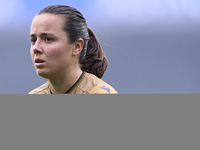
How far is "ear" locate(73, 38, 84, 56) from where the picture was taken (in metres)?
1.43

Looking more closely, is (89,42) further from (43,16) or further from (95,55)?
(43,16)

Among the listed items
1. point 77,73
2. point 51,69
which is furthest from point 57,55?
point 77,73

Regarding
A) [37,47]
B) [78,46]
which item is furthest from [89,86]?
[37,47]

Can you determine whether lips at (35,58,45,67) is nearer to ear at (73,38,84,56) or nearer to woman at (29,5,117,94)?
woman at (29,5,117,94)

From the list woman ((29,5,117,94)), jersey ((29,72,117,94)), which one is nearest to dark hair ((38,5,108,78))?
woman ((29,5,117,94))

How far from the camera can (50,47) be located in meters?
1.34

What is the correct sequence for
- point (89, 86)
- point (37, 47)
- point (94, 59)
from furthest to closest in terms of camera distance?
point (94, 59) → point (89, 86) → point (37, 47)

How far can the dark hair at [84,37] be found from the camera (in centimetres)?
141

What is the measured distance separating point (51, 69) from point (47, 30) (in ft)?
0.54

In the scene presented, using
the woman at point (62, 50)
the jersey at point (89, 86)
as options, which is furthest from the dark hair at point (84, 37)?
the jersey at point (89, 86)

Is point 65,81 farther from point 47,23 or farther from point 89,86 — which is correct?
point 47,23

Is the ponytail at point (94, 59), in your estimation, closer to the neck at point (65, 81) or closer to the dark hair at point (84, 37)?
the dark hair at point (84, 37)

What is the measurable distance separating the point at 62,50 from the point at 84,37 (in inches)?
6.4

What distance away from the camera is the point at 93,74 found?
1652mm
